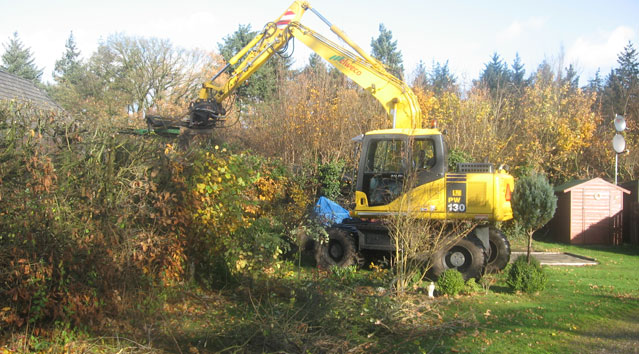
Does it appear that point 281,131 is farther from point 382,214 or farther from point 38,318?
point 38,318

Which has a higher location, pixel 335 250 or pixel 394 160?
pixel 394 160

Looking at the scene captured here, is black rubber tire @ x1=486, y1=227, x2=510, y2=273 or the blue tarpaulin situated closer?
black rubber tire @ x1=486, y1=227, x2=510, y2=273

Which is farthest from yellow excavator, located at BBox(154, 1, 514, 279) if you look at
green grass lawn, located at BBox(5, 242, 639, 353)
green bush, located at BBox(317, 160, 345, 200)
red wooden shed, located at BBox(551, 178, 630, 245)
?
red wooden shed, located at BBox(551, 178, 630, 245)

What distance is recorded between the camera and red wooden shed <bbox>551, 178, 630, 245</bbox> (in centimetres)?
1872

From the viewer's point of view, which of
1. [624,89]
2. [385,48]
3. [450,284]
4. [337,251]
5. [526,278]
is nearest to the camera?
[450,284]

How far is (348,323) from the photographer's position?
6160 mm

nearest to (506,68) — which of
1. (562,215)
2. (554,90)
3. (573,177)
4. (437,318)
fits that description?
(554,90)

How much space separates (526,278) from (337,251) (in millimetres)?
3842

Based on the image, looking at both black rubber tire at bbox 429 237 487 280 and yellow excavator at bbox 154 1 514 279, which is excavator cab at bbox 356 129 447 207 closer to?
yellow excavator at bbox 154 1 514 279

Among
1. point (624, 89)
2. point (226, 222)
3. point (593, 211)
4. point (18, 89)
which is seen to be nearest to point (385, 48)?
point (624, 89)

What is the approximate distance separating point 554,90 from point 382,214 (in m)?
22.0

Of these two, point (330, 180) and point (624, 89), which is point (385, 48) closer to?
point (624, 89)

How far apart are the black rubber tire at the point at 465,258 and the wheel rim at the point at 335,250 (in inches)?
75.4

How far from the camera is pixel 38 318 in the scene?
18.3 ft
